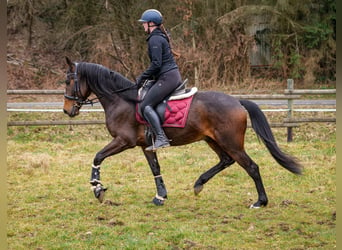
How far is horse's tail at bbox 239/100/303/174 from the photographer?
21.4ft

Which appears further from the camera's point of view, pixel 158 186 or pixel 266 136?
pixel 158 186

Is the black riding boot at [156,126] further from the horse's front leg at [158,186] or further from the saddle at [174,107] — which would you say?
the horse's front leg at [158,186]

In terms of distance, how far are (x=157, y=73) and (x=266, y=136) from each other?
176 cm

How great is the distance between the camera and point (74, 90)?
6.91 m

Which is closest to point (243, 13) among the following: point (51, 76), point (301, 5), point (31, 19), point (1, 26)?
point (301, 5)

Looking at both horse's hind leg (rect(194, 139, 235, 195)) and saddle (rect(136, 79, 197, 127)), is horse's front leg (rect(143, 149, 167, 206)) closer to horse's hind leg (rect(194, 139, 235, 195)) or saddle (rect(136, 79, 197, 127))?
horse's hind leg (rect(194, 139, 235, 195))

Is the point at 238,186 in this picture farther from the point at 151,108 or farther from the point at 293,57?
the point at 293,57

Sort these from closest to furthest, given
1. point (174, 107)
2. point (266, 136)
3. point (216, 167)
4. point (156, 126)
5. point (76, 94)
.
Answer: point (156, 126) < point (174, 107) < point (266, 136) < point (216, 167) < point (76, 94)

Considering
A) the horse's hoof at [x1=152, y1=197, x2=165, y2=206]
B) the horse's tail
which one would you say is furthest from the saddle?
the horse's hoof at [x1=152, y1=197, x2=165, y2=206]

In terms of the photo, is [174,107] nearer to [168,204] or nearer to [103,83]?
[103,83]

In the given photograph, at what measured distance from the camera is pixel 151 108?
255 inches

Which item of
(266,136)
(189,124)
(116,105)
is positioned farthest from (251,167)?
(116,105)

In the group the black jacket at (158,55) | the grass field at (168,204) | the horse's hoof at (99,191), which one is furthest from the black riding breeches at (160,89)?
the grass field at (168,204)

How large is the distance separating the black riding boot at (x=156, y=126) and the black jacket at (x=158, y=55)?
503 mm
